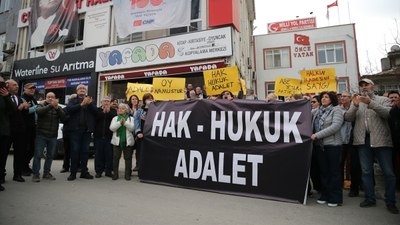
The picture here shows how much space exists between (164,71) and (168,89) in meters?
6.02

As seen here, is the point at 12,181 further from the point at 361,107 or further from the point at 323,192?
the point at 361,107

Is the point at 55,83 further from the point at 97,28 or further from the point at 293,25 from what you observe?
the point at 293,25

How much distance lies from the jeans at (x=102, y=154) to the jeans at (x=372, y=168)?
5436mm

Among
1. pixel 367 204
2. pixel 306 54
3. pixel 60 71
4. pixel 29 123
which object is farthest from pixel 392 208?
pixel 306 54

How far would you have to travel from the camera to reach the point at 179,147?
585 cm

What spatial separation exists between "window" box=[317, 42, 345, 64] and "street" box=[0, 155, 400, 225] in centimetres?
2088

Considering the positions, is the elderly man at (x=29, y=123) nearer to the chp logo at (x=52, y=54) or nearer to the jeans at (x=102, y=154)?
the jeans at (x=102, y=154)

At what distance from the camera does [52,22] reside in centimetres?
1789

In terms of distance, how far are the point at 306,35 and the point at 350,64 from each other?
14.6 feet

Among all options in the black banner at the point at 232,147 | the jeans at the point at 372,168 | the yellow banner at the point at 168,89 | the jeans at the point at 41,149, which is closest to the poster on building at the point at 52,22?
the yellow banner at the point at 168,89

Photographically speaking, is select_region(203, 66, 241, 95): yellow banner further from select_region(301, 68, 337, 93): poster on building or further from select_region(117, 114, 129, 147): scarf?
select_region(117, 114, 129, 147): scarf

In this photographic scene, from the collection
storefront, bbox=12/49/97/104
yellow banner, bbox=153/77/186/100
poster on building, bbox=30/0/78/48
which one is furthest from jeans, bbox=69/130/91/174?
poster on building, bbox=30/0/78/48

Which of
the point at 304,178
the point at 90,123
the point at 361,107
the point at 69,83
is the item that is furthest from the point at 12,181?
the point at 69,83

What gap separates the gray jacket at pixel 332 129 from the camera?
15.0ft
